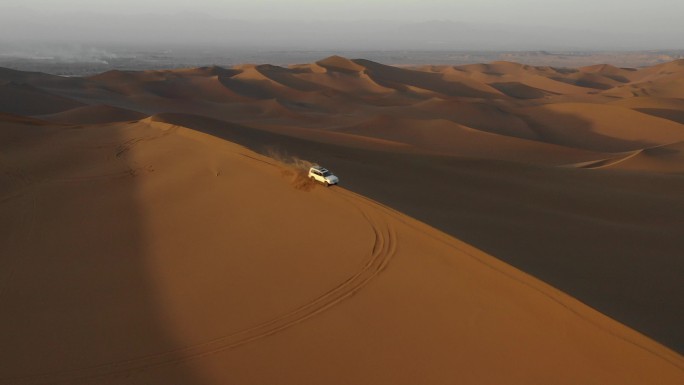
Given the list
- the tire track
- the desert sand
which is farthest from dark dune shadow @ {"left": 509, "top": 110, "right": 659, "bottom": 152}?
the tire track

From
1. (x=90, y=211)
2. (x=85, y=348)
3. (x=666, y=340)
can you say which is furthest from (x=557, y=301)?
(x=90, y=211)

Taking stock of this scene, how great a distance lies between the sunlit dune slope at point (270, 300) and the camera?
5988 mm

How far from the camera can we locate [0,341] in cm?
678

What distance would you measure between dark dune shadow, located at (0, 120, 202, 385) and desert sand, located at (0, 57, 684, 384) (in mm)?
38

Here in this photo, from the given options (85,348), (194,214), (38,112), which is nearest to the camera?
(85,348)

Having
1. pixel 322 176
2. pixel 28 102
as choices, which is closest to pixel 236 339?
pixel 322 176

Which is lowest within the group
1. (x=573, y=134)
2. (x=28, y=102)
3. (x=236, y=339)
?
(x=573, y=134)

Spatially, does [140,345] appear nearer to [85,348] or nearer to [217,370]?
[85,348]

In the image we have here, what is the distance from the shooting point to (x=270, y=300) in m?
7.59

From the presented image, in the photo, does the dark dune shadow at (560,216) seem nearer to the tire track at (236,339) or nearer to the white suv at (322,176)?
the white suv at (322,176)

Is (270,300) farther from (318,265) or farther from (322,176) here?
(322,176)

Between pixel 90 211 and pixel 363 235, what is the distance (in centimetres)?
682

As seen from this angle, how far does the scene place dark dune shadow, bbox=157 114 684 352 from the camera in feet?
26.9

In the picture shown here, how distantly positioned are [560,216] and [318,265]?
745cm
